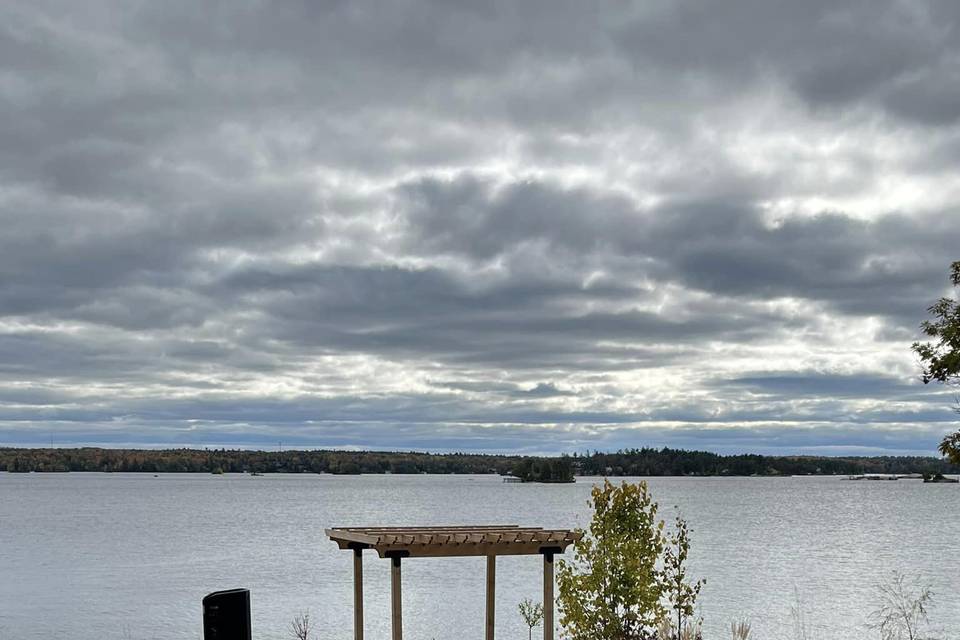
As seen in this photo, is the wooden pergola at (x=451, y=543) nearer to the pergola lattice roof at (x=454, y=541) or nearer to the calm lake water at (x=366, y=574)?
the pergola lattice roof at (x=454, y=541)

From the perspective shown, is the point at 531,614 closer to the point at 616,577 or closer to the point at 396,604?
the point at 396,604

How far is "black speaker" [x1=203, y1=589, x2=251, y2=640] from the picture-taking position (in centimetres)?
343

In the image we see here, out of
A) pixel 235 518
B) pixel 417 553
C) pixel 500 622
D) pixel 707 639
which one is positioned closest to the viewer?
pixel 417 553

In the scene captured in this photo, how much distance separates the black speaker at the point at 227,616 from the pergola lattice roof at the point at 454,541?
10349mm

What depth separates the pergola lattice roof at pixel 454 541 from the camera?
1393 centimetres

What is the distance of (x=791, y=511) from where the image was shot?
12950 cm

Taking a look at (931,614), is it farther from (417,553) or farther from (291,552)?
(291,552)

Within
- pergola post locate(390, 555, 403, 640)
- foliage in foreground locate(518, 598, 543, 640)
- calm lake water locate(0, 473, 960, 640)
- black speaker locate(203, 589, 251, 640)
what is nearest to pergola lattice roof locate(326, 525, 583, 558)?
pergola post locate(390, 555, 403, 640)

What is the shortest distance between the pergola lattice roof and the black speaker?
10.3 metres

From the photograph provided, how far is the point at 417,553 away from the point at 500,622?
71.8 feet

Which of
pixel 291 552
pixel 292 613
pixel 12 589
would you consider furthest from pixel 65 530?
pixel 292 613

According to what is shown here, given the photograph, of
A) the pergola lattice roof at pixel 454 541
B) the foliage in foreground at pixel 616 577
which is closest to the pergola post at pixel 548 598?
the pergola lattice roof at pixel 454 541

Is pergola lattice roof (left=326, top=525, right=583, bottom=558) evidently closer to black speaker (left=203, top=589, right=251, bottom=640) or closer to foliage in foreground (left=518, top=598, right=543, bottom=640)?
foliage in foreground (left=518, top=598, right=543, bottom=640)

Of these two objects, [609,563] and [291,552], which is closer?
[609,563]
